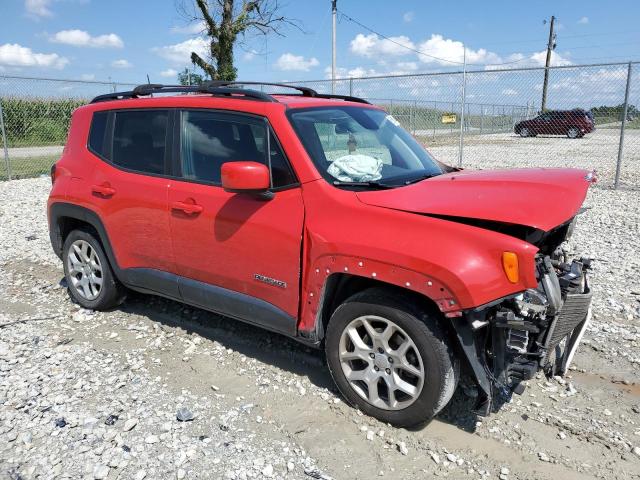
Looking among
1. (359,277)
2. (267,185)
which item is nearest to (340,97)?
(267,185)

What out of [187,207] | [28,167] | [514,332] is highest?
[187,207]

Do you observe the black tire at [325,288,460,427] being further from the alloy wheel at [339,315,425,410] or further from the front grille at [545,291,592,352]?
the front grille at [545,291,592,352]

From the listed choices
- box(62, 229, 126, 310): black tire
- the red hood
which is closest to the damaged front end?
the red hood

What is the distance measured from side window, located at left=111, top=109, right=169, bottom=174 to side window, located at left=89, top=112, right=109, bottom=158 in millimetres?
128

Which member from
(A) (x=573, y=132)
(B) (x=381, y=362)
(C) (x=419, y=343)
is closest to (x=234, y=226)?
(B) (x=381, y=362)

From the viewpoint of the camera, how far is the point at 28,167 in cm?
1538

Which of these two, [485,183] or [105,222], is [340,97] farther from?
[105,222]

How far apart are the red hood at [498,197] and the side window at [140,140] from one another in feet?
5.79

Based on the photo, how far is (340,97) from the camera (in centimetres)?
443

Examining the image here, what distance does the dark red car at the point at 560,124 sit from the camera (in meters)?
15.8

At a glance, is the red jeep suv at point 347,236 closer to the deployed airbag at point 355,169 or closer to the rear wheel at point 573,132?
the deployed airbag at point 355,169

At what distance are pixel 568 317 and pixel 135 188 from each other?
10.3ft

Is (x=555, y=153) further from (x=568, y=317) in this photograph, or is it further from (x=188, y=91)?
(x=568, y=317)

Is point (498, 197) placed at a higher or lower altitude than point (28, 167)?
higher
